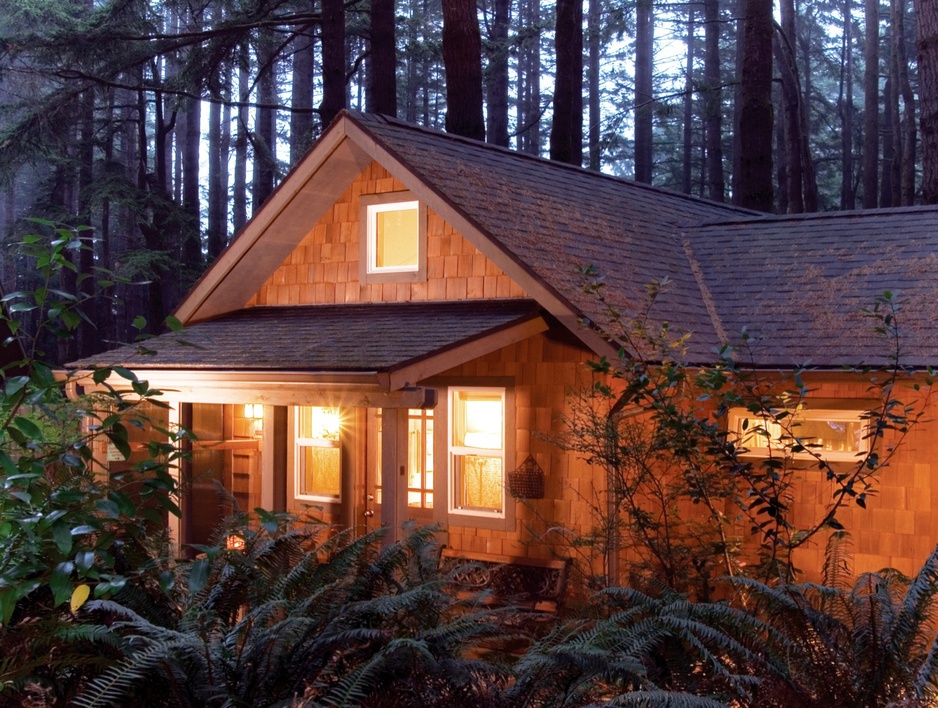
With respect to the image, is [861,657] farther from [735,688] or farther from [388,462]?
[388,462]

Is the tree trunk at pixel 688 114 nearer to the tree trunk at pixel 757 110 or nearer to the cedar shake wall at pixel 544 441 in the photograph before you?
the tree trunk at pixel 757 110

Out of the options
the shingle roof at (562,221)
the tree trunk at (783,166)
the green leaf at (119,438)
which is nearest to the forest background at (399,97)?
the tree trunk at (783,166)

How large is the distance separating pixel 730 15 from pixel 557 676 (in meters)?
42.2

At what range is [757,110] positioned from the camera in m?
19.8

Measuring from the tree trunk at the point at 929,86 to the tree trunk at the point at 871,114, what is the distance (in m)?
12.3

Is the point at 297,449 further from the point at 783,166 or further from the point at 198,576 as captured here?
the point at 783,166

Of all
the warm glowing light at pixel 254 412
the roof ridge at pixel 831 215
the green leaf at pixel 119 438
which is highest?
the roof ridge at pixel 831 215

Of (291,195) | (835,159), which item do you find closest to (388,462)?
(291,195)

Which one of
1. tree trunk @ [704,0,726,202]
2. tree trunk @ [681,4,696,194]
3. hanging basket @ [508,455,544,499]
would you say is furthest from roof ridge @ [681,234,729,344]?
tree trunk @ [681,4,696,194]

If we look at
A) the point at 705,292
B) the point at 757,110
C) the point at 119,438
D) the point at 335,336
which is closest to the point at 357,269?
the point at 335,336

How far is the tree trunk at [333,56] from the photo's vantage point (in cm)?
2003

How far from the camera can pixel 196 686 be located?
4.47 meters

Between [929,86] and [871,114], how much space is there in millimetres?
15689

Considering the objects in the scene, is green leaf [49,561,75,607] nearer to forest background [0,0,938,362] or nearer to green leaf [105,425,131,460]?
green leaf [105,425,131,460]
